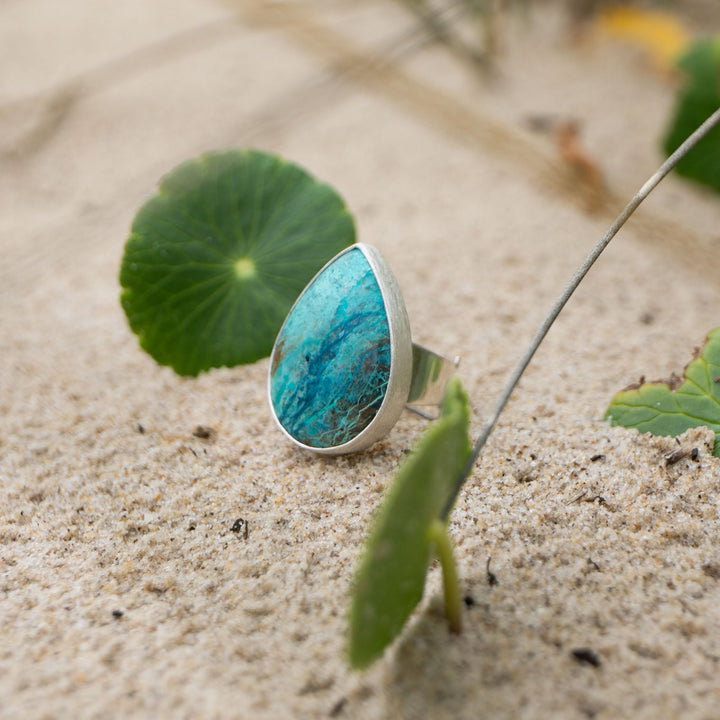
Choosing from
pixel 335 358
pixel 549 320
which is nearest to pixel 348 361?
pixel 335 358

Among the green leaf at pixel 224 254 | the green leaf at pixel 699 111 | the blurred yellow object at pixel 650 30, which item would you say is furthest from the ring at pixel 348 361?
the blurred yellow object at pixel 650 30

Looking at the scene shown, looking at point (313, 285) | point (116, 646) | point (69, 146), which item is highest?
point (313, 285)

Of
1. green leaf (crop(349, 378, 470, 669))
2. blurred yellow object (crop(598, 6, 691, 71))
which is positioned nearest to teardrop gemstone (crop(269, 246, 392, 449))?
green leaf (crop(349, 378, 470, 669))

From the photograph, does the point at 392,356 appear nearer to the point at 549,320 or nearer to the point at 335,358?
the point at 335,358

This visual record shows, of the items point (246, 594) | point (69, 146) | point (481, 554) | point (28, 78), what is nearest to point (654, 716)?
point (481, 554)

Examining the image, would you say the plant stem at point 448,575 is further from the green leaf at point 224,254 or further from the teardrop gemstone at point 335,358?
the green leaf at point 224,254

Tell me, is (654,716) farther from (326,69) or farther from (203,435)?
(326,69)
